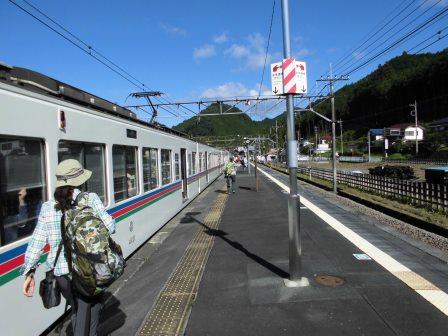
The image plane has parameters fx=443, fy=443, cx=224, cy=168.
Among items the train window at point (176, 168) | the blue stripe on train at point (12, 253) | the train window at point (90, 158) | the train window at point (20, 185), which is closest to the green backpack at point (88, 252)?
the blue stripe on train at point (12, 253)

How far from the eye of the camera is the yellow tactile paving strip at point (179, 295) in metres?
4.61

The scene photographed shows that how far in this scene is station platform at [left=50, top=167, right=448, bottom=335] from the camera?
452cm

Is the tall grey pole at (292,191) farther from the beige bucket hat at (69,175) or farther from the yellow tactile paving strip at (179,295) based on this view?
the beige bucket hat at (69,175)

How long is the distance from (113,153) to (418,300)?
4618 millimetres

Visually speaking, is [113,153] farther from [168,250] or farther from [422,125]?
[422,125]

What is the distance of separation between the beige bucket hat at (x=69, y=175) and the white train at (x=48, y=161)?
82 cm

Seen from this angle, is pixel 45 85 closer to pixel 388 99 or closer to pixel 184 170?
pixel 184 170

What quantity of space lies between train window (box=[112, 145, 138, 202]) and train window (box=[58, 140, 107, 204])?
48 cm

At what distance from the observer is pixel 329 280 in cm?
591

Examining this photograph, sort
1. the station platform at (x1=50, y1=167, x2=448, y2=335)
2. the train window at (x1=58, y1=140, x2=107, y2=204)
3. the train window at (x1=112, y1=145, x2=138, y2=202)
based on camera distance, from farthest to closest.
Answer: the train window at (x1=112, y1=145, x2=138, y2=202)
the train window at (x1=58, y1=140, x2=107, y2=204)
the station platform at (x1=50, y1=167, x2=448, y2=335)

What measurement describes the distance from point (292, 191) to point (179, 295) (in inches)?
78.3

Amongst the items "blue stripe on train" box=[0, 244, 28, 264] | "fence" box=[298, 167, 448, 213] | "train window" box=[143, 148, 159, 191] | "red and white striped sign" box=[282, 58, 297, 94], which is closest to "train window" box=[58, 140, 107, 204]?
"blue stripe on train" box=[0, 244, 28, 264]

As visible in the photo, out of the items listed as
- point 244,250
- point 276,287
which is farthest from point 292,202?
point 244,250

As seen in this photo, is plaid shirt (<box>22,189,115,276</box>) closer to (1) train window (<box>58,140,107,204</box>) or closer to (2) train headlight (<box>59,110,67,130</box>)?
(1) train window (<box>58,140,107,204</box>)
